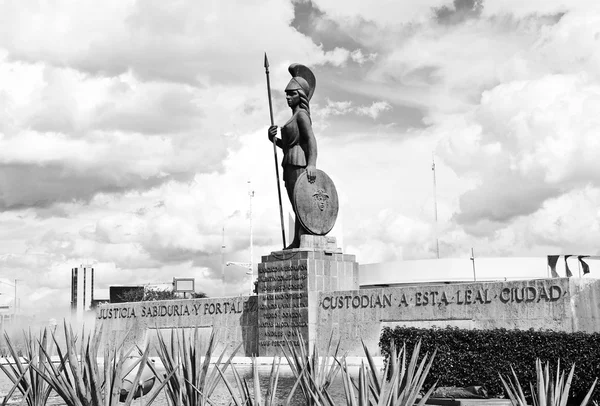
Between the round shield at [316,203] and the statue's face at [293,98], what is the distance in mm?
1770

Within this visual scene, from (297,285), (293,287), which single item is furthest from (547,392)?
(293,287)

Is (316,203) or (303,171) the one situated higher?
(303,171)

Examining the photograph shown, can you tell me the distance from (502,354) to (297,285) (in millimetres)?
7265

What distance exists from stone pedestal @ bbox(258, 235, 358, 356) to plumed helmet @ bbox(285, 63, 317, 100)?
3.69 meters

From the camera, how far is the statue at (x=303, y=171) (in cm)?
1734

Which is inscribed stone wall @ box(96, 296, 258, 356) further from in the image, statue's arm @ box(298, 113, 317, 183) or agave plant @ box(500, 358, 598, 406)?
agave plant @ box(500, 358, 598, 406)

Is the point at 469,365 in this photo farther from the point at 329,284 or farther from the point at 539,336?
the point at 329,284

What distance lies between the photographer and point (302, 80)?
18.1 metres

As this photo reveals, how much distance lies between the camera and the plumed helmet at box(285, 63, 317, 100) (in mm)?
18000

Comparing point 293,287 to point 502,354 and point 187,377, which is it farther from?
point 187,377

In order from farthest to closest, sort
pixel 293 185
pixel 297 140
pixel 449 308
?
pixel 297 140 → pixel 293 185 → pixel 449 308

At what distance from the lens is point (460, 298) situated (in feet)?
48.6

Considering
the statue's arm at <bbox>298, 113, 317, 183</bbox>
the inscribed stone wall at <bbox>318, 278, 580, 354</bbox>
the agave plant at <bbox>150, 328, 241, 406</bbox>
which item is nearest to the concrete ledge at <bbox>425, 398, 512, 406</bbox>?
the agave plant at <bbox>150, 328, 241, 406</bbox>

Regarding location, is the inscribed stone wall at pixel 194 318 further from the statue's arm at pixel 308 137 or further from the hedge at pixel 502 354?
the hedge at pixel 502 354
